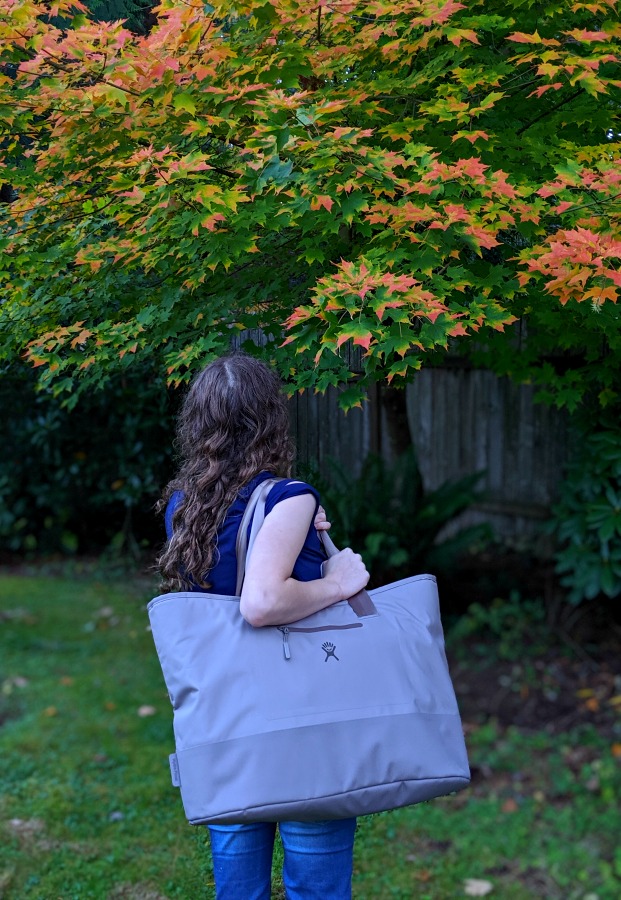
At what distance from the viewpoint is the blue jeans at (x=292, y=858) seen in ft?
6.70

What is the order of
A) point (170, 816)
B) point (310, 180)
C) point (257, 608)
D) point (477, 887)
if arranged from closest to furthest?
point (257, 608), point (310, 180), point (477, 887), point (170, 816)

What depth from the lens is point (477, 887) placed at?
163 inches

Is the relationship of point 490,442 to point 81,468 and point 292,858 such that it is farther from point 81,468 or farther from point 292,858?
point 292,858

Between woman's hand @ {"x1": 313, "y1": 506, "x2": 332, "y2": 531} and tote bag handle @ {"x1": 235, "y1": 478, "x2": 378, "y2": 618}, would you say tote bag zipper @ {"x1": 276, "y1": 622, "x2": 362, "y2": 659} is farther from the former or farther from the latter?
woman's hand @ {"x1": 313, "y1": 506, "x2": 332, "y2": 531}

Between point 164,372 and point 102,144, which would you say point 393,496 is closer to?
point 164,372

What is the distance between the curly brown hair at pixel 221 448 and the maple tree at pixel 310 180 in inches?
8.7

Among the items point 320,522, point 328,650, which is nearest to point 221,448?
point 320,522

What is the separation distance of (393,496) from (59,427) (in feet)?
8.63

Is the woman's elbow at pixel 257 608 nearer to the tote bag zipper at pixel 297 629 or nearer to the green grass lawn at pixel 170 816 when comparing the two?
the tote bag zipper at pixel 297 629

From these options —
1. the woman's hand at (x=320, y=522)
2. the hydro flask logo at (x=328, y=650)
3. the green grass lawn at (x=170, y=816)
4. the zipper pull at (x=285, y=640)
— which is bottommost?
the green grass lawn at (x=170, y=816)

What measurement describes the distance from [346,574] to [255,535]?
0.80 ft

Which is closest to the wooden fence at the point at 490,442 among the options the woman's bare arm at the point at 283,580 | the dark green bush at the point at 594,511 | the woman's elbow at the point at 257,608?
the dark green bush at the point at 594,511

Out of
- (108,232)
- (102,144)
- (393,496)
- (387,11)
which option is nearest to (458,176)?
(387,11)

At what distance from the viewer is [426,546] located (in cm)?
575
